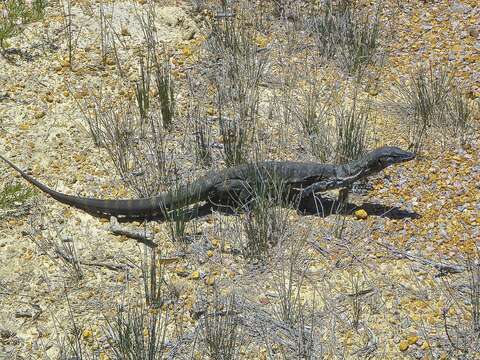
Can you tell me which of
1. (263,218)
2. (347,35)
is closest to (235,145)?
(263,218)

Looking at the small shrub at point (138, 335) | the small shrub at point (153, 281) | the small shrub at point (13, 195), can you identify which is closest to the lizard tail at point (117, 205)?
the small shrub at point (13, 195)

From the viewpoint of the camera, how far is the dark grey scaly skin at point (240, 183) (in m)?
5.13

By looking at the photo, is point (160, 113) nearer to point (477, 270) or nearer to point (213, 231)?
point (213, 231)

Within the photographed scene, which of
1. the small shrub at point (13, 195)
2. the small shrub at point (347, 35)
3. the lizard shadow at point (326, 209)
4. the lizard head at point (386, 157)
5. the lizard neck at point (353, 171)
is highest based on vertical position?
the small shrub at point (347, 35)

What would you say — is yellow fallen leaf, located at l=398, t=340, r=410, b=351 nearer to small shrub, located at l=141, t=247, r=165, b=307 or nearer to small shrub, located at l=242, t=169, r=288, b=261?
small shrub, located at l=242, t=169, r=288, b=261

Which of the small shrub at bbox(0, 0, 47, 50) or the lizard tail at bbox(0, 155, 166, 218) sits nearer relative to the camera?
the lizard tail at bbox(0, 155, 166, 218)

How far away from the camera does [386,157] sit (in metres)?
5.23

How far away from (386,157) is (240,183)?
3.42ft

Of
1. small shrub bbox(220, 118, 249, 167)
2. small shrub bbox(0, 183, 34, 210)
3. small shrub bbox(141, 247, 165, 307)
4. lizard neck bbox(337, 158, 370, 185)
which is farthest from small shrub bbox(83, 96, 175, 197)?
lizard neck bbox(337, 158, 370, 185)

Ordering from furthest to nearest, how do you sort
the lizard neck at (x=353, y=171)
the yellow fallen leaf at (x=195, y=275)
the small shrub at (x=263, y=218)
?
the lizard neck at (x=353, y=171), the small shrub at (x=263, y=218), the yellow fallen leaf at (x=195, y=275)

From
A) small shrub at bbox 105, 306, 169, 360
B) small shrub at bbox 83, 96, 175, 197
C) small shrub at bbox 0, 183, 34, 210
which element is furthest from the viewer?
small shrub at bbox 83, 96, 175, 197

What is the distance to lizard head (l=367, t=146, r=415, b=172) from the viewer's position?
5.20 meters

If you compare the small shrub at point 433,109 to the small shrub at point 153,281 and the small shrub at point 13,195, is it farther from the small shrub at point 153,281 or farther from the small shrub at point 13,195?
the small shrub at point 13,195

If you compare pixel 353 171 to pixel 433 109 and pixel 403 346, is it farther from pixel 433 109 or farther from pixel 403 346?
pixel 403 346
